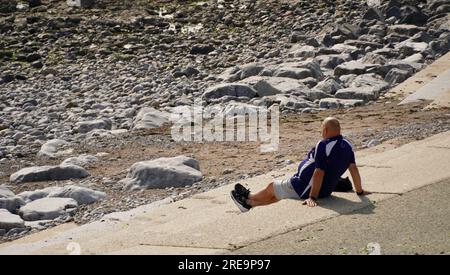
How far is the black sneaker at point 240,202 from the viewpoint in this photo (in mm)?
8906

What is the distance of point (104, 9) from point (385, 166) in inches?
930

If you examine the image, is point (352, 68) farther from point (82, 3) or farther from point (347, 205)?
point (82, 3)

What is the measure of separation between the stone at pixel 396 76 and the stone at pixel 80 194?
9216 millimetres

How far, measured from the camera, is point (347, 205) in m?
8.12

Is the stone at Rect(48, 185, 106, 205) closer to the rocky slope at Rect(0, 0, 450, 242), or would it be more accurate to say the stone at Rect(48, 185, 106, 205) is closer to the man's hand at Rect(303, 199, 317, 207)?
the rocky slope at Rect(0, 0, 450, 242)

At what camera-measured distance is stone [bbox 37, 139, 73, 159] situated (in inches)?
582

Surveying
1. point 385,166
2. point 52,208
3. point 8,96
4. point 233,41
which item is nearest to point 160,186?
point 52,208

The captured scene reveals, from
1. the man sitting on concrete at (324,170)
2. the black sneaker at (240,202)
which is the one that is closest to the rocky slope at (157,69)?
the black sneaker at (240,202)

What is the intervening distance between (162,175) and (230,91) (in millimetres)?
7284

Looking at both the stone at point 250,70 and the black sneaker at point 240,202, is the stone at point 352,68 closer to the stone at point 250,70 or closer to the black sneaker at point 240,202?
the stone at point 250,70

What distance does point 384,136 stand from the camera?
12.6 metres

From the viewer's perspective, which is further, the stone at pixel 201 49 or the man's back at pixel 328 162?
the stone at pixel 201 49

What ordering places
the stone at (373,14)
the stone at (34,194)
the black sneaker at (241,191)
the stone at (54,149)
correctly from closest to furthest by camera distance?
the black sneaker at (241,191)
the stone at (34,194)
the stone at (54,149)
the stone at (373,14)

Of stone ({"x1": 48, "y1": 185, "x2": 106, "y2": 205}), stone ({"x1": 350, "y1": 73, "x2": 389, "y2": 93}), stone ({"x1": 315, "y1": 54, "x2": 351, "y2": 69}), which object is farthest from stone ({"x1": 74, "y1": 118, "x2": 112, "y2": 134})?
stone ({"x1": 315, "y1": 54, "x2": 351, "y2": 69})
